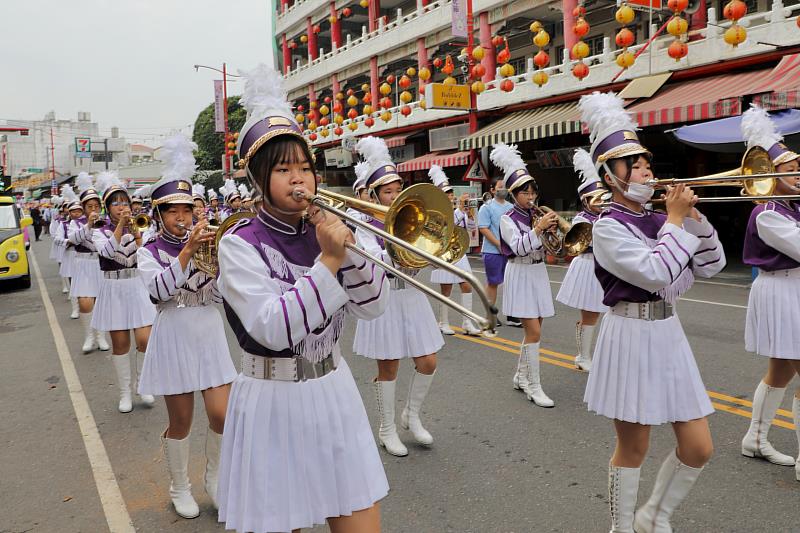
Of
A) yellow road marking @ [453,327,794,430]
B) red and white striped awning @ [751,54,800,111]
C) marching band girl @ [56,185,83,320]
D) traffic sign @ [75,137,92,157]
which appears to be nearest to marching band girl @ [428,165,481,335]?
yellow road marking @ [453,327,794,430]

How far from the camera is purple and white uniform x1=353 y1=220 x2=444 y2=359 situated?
16.4ft

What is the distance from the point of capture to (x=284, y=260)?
2516 millimetres

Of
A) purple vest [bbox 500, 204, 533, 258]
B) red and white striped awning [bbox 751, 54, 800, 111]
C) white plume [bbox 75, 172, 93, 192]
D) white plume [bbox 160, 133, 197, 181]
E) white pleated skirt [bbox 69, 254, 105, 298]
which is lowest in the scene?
white pleated skirt [bbox 69, 254, 105, 298]

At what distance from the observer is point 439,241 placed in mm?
2410

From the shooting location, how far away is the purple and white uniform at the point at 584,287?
711 cm

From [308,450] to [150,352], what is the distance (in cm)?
236

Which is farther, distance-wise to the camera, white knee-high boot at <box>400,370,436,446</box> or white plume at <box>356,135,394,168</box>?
white plume at <box>356,135,394,168</box>

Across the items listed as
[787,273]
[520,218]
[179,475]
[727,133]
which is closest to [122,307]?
[179,475]

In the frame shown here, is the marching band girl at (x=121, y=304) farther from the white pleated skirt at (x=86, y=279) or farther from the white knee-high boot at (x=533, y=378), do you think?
the white knee-high boot at (x=533, y=378)

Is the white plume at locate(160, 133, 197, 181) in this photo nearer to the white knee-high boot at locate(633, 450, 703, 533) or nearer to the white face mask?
the white face mask

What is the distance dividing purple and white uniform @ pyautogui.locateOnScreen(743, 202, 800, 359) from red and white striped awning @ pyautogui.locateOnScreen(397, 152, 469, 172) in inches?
780

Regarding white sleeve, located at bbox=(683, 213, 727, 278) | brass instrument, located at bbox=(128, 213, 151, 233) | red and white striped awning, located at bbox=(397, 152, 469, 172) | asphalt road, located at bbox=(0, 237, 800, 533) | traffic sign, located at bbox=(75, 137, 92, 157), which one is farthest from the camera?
traffic sign, located at bbox=(75, 137, 92, 157)

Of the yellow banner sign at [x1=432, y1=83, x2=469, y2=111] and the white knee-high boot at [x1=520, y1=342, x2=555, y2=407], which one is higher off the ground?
the yellow banner sign at [x1=432, y1=83, x2=469, y2=111]

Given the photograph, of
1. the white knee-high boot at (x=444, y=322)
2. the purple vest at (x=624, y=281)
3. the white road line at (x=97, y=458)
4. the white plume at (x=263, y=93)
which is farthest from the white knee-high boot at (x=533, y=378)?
the white plume at (x=263, y=93)
